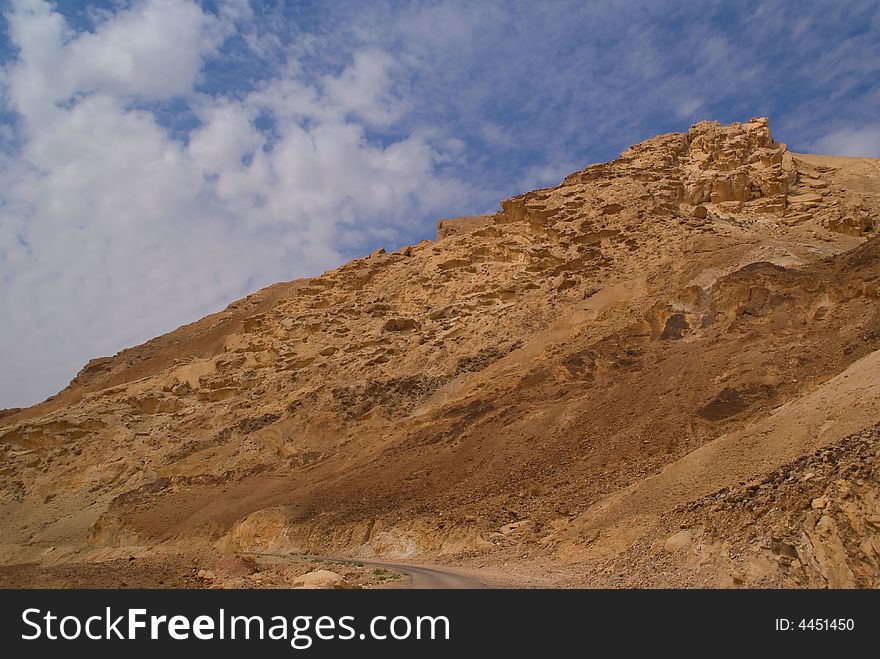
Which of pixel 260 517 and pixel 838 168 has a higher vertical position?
pixel 838 168

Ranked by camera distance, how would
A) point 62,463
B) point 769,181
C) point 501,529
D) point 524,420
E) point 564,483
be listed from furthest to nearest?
point 769,181
point 62,463
point 524,420
point 564,483
point 501,529

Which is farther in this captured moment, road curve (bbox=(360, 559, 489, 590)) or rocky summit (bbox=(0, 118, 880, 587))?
rocky summit (bbox=(0, 118, 880, 587))

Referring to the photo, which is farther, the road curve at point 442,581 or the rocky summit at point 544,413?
the rocky summit at point 544,413

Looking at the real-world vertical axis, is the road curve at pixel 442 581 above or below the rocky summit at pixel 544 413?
below

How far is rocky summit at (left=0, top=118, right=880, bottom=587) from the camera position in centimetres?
995

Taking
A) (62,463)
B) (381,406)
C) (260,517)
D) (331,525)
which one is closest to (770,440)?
(331,525)

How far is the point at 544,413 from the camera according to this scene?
18.8 m

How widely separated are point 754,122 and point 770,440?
31.1 m

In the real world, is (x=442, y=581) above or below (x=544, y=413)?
below

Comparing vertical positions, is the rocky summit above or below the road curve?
above

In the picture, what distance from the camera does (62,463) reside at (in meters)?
30.5

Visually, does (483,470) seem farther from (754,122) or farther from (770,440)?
(754,122)

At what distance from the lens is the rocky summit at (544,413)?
9.95 meters

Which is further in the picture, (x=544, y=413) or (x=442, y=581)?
(x=544, y=413)
